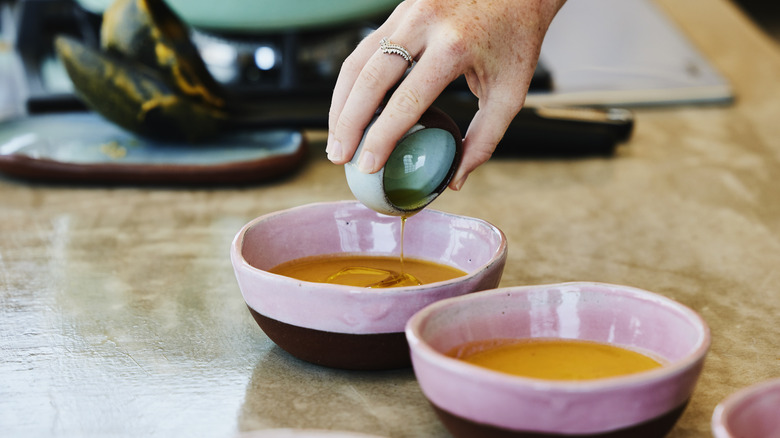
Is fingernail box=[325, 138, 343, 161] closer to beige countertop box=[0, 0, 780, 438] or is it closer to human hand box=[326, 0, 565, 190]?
human hand box=[326, 0, 565, 190]

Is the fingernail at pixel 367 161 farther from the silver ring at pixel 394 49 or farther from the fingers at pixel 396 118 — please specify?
the silver ring at pixel 394 49

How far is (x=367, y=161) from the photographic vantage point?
81cm

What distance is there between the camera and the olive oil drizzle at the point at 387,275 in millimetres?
901

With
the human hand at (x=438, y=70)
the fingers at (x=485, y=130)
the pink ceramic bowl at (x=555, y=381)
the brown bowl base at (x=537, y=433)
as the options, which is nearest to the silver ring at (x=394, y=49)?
the human hand at (x=438, y=70)

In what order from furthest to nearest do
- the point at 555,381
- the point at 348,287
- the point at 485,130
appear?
the point at 485,130, the point at 348,287, the point at 555,381

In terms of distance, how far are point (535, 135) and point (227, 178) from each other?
0.57m

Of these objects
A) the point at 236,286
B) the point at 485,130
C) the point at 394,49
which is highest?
the point at 394,49

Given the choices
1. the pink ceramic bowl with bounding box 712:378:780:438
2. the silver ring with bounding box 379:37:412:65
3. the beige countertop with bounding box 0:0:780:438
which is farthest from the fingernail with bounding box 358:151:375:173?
the pink ceramic bowl with bounding box 712:378:780:438

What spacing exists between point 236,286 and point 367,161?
14.5 inches

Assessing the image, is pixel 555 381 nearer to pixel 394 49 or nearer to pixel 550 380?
pixel 550 380

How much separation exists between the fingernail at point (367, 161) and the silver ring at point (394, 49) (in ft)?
0.34

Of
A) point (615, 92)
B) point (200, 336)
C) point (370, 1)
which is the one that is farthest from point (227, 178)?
point (615, 92)

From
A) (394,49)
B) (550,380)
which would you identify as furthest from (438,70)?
(550,380)

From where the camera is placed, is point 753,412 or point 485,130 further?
point 485,130
